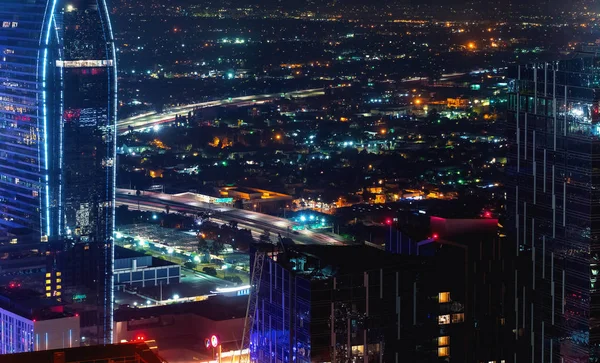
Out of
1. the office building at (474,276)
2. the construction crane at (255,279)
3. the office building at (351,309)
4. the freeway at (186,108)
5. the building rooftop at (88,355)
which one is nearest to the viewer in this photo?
the building rooftop at (88,355)

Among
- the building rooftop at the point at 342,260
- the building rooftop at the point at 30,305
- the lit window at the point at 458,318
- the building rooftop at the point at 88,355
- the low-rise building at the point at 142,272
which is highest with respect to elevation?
the building rooftop at the point at 342,260

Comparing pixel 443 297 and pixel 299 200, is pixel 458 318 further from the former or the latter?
pixel 299 200

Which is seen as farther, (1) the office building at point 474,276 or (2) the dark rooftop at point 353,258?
(1) the office building at point 474,276

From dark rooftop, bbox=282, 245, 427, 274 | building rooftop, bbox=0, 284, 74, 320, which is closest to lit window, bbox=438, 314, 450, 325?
dark rooftop, bbox=282, 245, 427, 274

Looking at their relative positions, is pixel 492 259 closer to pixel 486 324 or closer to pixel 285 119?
pixel 486 324

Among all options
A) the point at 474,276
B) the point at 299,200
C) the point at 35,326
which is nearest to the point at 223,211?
the point at 299,200

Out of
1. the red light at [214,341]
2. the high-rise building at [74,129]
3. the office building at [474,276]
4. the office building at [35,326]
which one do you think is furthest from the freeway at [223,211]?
the office building at [474,276]

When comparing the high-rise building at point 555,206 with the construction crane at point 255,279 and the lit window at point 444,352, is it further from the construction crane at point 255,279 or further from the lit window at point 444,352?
the construction crane at point 255,279
